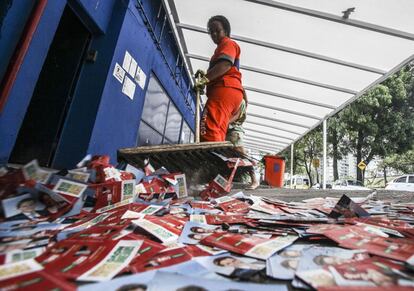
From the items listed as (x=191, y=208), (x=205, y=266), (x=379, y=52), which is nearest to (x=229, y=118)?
(x=191, y=208)

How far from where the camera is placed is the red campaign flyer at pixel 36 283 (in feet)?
1.70

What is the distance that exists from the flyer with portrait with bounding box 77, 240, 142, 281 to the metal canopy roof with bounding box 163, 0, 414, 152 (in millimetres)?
3332

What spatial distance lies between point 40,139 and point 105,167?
100 centimetres

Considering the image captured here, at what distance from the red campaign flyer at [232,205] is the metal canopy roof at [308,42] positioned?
2658 millimetres

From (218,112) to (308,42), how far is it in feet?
7.84

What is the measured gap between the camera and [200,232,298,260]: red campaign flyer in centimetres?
77

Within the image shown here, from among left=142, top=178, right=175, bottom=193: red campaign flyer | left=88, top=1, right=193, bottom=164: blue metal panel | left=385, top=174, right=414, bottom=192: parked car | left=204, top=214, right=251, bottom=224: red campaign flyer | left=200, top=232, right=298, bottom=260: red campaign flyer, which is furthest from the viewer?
left=385, top=174, right=414, bottom=192: parked car

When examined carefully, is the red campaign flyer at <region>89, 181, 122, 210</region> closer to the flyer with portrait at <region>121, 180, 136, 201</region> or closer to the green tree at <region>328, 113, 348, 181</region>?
the flyer with portrait at <region>121, 180, 136, 201</region>

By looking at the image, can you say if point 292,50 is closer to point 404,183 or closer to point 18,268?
point 18,268

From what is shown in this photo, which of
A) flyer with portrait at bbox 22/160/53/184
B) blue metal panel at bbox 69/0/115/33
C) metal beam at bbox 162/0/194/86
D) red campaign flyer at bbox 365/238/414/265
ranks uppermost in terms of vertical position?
metal beam at bbox 162/0/194/86

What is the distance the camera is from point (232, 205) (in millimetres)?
1680

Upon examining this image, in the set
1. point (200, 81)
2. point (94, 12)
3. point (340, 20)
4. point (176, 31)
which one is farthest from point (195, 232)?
point (176, 31)

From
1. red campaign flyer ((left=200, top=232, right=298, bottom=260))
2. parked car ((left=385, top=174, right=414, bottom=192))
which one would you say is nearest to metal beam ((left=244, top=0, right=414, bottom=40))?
red campaign flyer ((left=200, top=232, right=298, bottom=260))

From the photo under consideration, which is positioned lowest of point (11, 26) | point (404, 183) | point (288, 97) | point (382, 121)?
point (11, 26)
